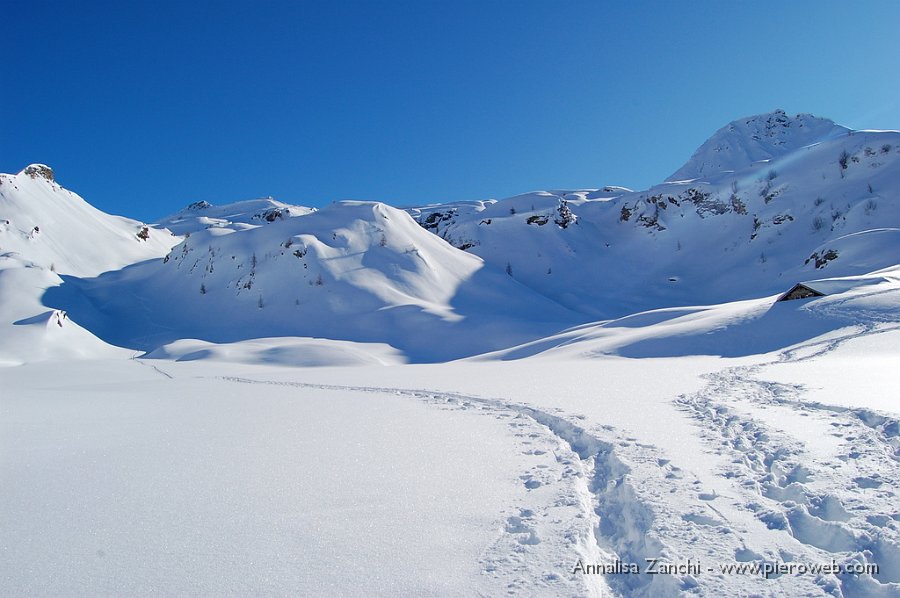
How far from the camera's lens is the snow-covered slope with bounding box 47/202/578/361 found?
2262 cm

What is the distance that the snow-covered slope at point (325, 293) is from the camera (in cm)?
2262

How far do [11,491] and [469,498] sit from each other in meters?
3.34

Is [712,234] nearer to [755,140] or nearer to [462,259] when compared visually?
[462,259]

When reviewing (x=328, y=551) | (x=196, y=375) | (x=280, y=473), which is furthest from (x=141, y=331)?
(x=328, y=551)

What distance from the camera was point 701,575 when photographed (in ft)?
8.30

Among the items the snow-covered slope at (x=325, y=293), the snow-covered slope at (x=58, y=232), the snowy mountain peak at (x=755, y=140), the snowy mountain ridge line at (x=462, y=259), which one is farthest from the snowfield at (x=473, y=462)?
the snowy mountain peak at (x=755, y=140)

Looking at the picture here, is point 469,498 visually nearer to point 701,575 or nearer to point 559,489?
point 559,489

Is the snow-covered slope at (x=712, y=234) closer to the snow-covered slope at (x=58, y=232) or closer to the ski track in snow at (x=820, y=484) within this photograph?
the ski track in snow at (x=820, y=484)

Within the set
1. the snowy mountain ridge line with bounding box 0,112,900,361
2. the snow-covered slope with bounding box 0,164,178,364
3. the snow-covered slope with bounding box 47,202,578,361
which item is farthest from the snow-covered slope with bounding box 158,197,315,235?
the snow-covered slope with bounding box 47,202,578,361

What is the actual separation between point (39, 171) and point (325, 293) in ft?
91.8

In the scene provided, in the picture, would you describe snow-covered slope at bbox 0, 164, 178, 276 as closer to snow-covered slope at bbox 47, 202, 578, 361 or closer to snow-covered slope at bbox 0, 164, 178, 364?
snow-covered slope at bbox 0, 164, 178, 364

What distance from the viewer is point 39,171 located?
36.6 meters

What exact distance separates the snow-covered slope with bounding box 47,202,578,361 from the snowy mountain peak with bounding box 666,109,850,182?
71053 millimetres

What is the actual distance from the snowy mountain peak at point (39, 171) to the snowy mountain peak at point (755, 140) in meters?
84.2
